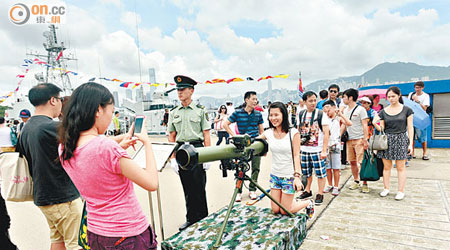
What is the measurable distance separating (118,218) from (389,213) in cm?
344

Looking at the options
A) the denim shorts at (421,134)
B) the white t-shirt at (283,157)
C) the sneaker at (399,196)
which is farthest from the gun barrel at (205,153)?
the denim shorts at (421,134)

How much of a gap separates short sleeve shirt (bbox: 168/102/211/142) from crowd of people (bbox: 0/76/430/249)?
0.01 m

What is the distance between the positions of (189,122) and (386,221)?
9.07 feet

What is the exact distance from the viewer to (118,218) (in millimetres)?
1305

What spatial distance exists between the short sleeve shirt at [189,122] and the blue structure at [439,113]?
24.3ft

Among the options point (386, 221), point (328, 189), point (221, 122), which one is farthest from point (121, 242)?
point (221, 122)

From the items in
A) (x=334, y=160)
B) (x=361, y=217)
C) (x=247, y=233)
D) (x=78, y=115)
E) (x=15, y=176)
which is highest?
(x=78, y=115)

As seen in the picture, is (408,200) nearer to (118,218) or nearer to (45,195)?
(118,218)

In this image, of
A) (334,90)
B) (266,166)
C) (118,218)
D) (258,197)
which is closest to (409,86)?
(334,90)

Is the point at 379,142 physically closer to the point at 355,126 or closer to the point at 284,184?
the point at 355,126

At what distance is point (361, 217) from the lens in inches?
123

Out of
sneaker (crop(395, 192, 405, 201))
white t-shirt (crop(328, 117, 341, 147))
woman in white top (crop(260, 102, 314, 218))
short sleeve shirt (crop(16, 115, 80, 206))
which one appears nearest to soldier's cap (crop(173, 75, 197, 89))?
woman in white top (crop(260, 102, 314, 218))

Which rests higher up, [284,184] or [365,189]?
[284,184]

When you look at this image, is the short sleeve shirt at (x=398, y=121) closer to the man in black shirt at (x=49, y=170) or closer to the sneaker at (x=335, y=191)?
the sneaker at (x=335, y=191)
